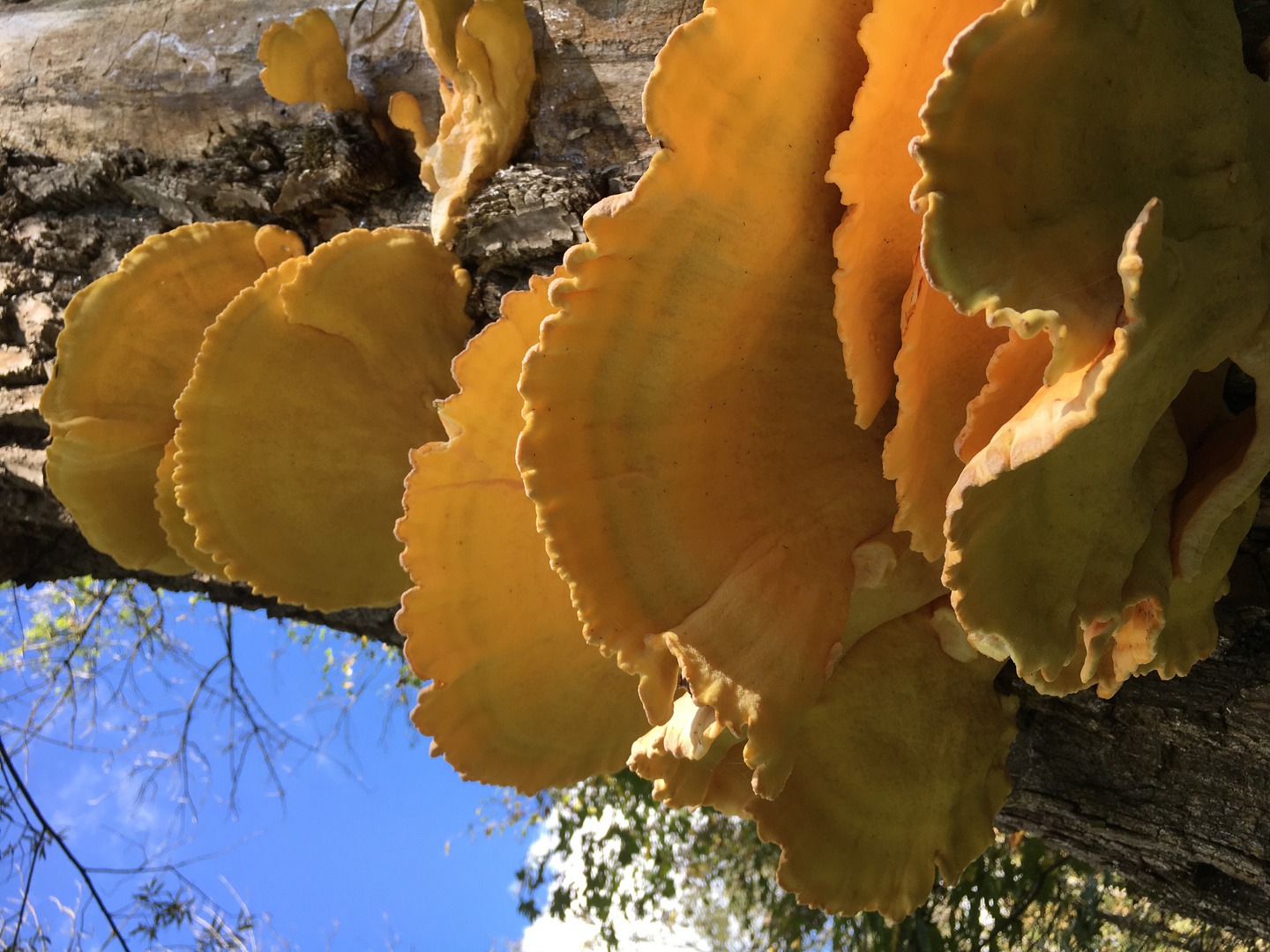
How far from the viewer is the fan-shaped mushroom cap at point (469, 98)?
5.60 ft

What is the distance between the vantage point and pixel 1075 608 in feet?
3.61

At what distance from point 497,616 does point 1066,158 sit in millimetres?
1177

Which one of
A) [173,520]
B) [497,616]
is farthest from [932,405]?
[173,520]

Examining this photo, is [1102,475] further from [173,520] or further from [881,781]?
[173,520]

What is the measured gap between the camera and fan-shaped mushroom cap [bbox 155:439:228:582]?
6.59 feet

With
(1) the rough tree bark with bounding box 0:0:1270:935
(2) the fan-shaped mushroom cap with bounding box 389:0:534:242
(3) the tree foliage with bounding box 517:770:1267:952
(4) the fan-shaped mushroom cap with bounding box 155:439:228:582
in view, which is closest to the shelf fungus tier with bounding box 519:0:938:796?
(1) the rough tree bark with bounding box 0:0:1270:935

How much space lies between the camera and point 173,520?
6.84 feet

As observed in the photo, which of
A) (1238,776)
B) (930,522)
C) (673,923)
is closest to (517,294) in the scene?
(930,522)

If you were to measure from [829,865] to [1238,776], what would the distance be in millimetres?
902

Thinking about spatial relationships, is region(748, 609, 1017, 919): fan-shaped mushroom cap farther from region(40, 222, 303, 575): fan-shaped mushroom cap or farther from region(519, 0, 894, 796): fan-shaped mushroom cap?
region(40, 222, 303, 575): fan-shaped mushroom cap

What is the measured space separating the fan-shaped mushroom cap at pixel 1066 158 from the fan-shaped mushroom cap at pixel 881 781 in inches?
32.3

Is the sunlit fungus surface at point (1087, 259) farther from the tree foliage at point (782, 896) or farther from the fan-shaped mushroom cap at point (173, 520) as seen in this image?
the tree foliage at point (782, 896)

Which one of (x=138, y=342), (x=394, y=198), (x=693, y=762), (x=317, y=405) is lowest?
(x=693, y=762)

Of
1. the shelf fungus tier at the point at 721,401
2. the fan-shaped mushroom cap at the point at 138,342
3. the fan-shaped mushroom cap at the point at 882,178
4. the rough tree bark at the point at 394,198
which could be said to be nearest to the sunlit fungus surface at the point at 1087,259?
the fan-shaped mushroom cap at the point at 882,178
